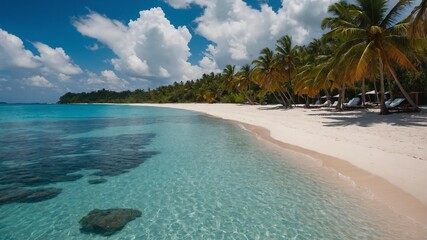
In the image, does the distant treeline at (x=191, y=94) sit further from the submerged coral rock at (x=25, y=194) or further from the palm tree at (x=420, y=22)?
the submerged coral rock at (x=25, y=194)

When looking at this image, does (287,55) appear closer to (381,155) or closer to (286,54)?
(286,54)

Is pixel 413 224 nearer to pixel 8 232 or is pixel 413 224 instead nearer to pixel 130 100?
pixel 8 232

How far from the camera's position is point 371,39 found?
17.6 meters

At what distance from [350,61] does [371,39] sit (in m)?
2.25

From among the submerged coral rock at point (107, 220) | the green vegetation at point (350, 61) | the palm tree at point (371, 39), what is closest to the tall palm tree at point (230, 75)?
the green vegetation at point (350, 61)

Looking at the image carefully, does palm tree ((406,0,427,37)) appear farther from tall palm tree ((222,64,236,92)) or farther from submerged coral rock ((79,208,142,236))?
tall palm tree ((222,64,236,92))

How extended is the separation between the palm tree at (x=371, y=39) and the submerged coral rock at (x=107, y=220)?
1454 centimetres

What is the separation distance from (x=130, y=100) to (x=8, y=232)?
126867 millimetres

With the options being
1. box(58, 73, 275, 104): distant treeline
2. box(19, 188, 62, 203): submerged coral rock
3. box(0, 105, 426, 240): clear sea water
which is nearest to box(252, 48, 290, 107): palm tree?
box(58, 73, 275, 104): distant treeline

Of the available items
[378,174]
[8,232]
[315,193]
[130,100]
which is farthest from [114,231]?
[130,100]

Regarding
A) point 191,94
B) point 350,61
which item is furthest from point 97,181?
point 191,94

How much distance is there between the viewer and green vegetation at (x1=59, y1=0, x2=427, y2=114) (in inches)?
644

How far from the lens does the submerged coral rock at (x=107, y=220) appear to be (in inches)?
197

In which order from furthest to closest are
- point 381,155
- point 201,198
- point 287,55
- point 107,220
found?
point 287,55 → point 381,155 → point 201,198 → point 107,220
